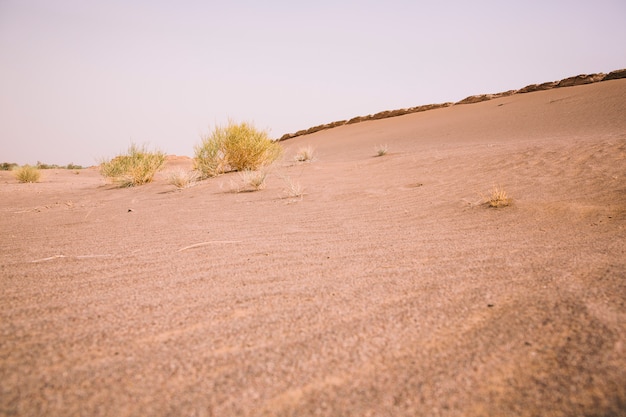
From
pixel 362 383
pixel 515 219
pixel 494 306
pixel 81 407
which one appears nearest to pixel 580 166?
pixel 515 219

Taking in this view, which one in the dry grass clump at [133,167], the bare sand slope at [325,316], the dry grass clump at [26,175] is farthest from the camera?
the dry grass clump at [26,175]

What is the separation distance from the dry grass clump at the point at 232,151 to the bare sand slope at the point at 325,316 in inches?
208

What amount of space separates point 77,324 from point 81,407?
0.52m

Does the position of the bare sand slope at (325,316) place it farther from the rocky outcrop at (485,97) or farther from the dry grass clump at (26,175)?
the rocky outcrop at (485,97)

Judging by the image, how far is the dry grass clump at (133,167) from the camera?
7.86 meters

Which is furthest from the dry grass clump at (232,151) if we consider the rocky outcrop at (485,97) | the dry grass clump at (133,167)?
the rocky outcrop at (485,97)

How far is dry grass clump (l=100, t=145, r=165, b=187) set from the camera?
786cm

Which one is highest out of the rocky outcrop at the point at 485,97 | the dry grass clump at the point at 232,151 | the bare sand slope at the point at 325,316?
the rocky outcrop at the point at 485,97

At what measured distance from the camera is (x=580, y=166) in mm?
4461

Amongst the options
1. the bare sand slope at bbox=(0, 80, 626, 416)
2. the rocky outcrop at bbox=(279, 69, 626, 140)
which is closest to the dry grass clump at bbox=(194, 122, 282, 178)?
the bare sand slope at bbox=(0, 80, 626, 416)

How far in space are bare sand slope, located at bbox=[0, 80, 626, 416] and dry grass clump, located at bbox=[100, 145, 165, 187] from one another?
4934mm

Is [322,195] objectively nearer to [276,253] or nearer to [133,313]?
[276,253]

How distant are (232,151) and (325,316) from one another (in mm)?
7702

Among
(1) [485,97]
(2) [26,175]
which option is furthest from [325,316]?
(1) [485,97]
